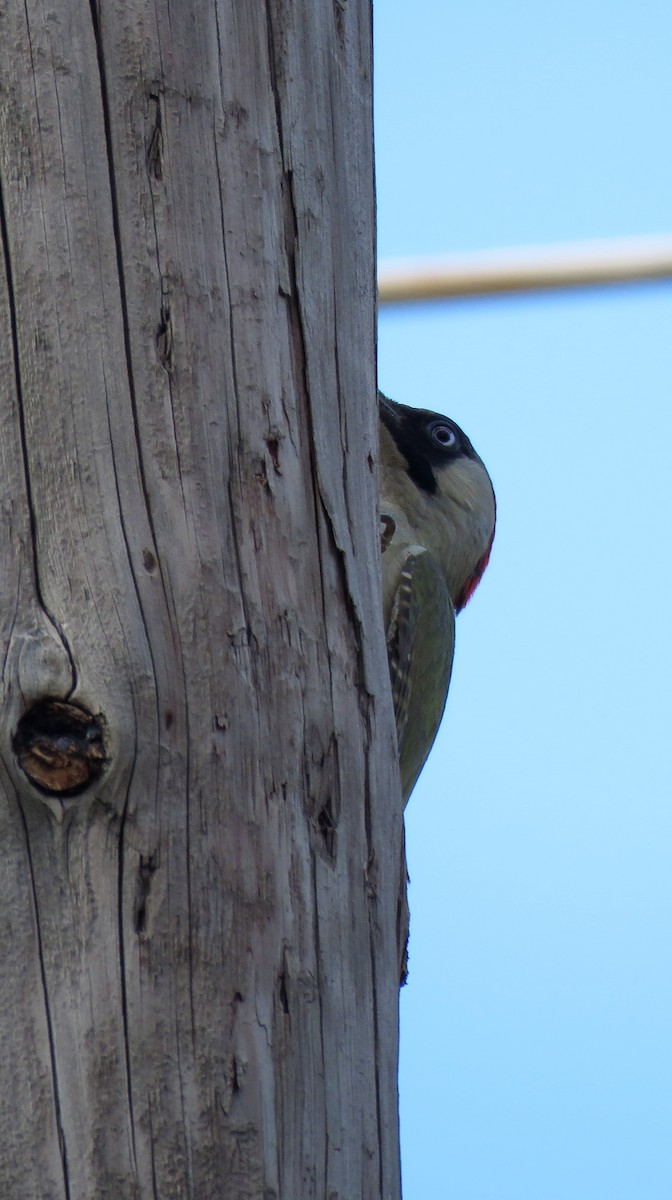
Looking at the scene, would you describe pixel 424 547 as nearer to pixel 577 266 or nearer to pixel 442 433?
pixel 442 433

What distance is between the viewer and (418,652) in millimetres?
4449

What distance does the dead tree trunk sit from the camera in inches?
83.6

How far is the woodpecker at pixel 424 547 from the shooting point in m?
4.41

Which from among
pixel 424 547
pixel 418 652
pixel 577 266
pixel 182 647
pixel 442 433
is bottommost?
pixel 182 647

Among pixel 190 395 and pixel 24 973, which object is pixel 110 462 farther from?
pixel 24 973

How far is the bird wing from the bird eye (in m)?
0.42

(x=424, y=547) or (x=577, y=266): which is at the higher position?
Result: (x=577, y=266)

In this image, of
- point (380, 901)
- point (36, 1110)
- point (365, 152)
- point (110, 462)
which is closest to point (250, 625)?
point (110, 462)

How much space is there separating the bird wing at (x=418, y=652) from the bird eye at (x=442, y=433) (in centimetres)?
42

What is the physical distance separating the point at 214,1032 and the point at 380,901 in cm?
42

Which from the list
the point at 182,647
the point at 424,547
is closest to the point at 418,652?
the point at 424,547

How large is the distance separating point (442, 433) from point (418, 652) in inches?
32.3

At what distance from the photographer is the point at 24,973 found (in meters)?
2.13

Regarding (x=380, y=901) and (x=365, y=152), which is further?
(x=365, y=152)
